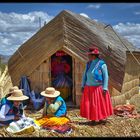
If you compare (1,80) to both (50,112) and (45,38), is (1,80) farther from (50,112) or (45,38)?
(50,112)

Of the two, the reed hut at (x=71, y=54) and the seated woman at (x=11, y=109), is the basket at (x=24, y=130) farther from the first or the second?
the reed hut at (x=71, y=54)

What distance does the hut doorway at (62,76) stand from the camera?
11047mm

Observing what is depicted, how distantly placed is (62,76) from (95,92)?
3.41 meters

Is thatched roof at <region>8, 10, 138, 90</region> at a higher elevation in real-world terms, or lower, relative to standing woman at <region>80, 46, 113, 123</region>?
higher

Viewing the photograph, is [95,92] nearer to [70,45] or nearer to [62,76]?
[70,45]

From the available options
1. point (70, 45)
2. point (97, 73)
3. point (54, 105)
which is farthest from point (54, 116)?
point (70, 45)

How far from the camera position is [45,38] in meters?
11.0

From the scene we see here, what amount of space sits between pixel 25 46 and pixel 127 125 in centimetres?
484

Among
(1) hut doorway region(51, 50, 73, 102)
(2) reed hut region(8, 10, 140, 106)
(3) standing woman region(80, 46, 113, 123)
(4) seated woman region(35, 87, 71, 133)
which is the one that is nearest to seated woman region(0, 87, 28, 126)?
(4) seated woman region(35, 87, 71, 133)

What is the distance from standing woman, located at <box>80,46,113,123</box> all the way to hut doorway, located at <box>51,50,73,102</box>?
2950mm

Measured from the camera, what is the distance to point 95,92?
7973 mm

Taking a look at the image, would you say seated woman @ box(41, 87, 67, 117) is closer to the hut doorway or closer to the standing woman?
the standing woman

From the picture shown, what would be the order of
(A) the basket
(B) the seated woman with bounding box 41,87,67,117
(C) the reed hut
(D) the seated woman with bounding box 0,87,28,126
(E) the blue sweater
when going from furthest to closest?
(C) the reed hut < (E) the blue sweater < (B) the seated woman with bounding box 41,87,67,117 < (D) the seated woman with bounding box 0,87,28,126 < (A) the basket

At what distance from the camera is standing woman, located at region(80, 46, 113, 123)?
7.91 metres
